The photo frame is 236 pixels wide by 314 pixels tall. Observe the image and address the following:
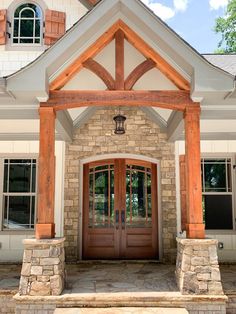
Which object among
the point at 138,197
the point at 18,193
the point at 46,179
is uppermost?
the point at 46,179

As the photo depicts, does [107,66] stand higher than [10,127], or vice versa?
[107,66]

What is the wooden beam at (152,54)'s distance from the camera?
506 cm

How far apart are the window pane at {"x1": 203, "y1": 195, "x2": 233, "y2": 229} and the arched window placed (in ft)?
17.5

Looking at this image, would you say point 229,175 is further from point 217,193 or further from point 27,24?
point 27,24

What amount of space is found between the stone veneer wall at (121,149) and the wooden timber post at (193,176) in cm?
251

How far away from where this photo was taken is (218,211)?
304 inches

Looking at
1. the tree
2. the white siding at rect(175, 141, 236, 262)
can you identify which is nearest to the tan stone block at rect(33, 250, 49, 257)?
the white siding at rect(175, 141, 236, 262)

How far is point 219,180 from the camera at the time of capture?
25.6 feet

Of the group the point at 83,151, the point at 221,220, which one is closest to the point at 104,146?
the point at 83,151

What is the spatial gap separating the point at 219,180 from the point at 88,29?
466 centimetres

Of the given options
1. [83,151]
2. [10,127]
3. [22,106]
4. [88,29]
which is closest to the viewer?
[88,29]

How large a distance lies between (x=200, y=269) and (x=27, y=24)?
6.39 metres

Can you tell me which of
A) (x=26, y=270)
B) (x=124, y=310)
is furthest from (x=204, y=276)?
(x=26, y=270)

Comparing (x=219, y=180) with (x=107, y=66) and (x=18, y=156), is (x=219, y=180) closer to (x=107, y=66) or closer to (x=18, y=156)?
(x=107, y=66)
